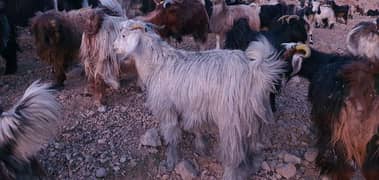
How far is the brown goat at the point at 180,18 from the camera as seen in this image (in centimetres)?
761

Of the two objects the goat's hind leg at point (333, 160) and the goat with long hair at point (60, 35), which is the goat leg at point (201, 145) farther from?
the goat with long hair at point (60, 35)

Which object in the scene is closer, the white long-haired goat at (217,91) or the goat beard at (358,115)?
the goat beard at (358,115)

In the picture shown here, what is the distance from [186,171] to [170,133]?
46 cm

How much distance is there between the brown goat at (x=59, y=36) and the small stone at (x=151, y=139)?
1681mm

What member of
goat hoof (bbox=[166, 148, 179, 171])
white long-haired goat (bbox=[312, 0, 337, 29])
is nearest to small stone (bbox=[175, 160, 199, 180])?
goat hoof (bbox=[166, 148, 179, 171])

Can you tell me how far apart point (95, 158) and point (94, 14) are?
6.20ft

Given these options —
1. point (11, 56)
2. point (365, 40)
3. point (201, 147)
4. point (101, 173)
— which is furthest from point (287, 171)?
point (11, 56)

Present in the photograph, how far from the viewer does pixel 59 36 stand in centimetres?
618

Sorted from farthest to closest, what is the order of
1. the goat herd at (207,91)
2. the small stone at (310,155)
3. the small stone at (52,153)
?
the small stone at (310,155) < the small stone at (52,153) < the goat herd at (207,91)

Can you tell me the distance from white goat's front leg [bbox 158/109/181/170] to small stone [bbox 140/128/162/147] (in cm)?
25

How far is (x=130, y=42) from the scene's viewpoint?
501 cm

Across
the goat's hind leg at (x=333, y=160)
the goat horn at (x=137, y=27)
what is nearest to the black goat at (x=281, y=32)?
the goat horn at (x=137, y=27)

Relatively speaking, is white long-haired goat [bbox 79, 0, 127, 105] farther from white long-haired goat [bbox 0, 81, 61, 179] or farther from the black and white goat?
the black and white goat

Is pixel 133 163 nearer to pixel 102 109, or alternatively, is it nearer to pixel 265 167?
pixel 102 109
